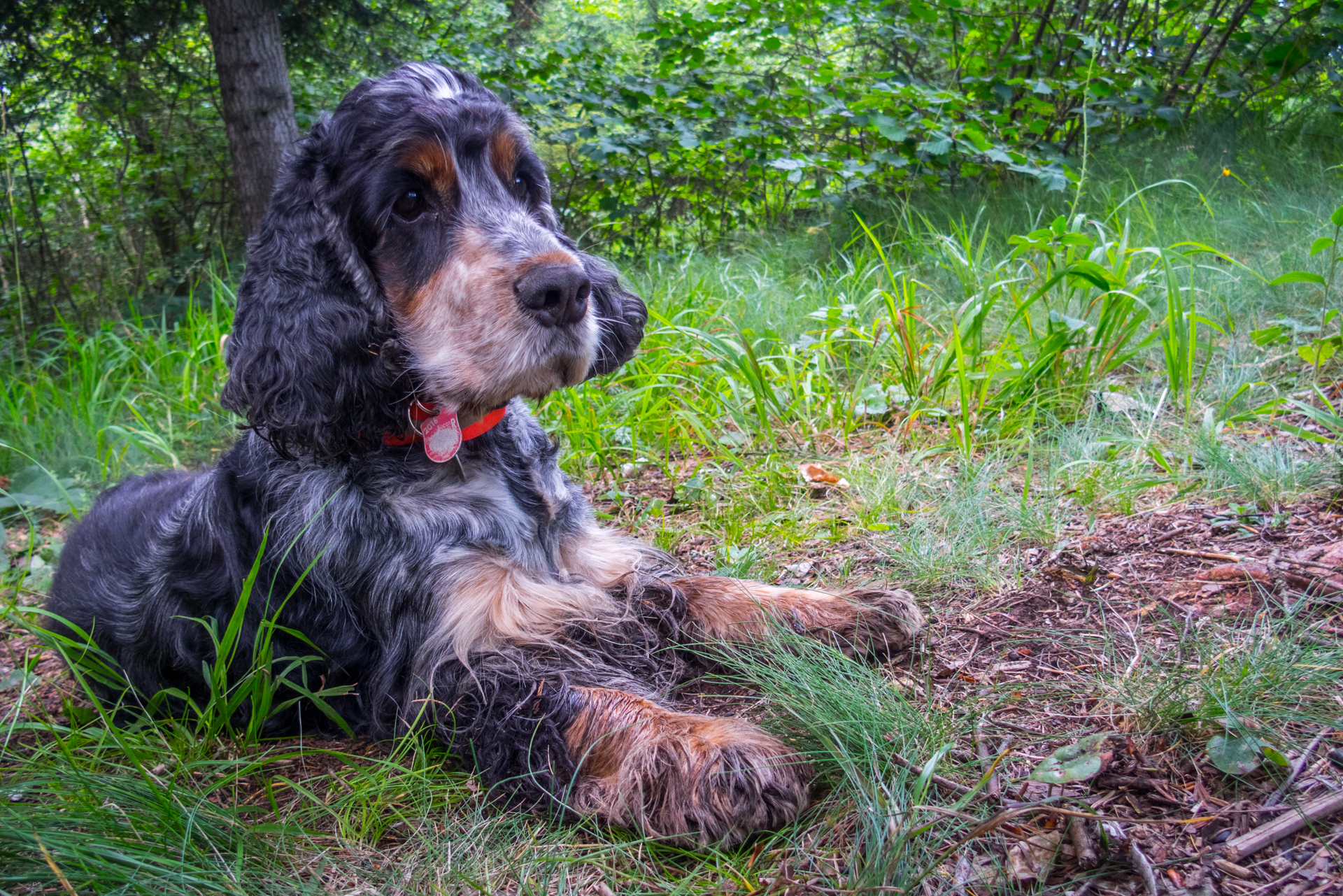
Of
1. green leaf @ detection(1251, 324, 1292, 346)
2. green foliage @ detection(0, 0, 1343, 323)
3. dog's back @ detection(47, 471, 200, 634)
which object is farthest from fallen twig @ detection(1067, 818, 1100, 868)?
green foliage @ detection(0, 0, 1343, 323)

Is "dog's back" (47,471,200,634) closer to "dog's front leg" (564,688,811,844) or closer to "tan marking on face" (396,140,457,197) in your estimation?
"tan marking on face" (396,140,457,197)

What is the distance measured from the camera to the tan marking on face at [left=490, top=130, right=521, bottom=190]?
2.20 m


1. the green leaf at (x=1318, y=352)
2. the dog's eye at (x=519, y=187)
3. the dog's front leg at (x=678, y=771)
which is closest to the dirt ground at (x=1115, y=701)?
the dog's front leg at (x=678, y=771)

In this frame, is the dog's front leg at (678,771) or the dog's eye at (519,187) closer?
the dog's front leg at (678,771)

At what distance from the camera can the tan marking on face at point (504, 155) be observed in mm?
2197

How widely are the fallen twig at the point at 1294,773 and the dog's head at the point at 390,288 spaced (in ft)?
5.00

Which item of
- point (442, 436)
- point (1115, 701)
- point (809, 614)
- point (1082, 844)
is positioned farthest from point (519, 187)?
point (1082, 844)

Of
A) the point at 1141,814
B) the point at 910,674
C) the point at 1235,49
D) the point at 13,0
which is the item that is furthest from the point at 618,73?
the point at 1141,814

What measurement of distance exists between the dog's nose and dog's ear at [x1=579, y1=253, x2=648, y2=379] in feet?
1.58

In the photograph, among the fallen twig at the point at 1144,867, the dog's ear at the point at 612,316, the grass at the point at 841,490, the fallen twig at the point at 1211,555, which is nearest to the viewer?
→ the fallen twig at the point at 1144,867

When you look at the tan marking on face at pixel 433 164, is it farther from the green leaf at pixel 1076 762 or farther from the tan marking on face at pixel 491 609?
the green leaf at pixel 1076 762

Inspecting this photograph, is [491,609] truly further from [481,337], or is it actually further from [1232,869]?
[1232,869]

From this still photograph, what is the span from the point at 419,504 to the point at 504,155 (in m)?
0.93

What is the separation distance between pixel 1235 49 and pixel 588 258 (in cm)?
538
